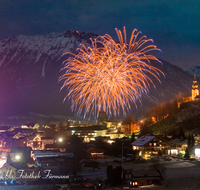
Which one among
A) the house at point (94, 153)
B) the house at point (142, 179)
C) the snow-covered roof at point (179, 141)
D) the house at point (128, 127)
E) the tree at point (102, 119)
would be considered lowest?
the house at point (142, 179)

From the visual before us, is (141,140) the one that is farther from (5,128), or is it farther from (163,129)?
(5,128)

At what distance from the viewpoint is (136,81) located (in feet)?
137

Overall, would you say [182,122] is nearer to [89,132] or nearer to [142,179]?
[89,132]

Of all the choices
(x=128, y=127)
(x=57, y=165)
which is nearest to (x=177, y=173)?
(x=57, y=165)

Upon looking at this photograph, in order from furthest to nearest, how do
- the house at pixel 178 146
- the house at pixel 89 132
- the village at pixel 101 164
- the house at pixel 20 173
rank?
the house at pixel 89 132
the house at pixel 178 146
the house at pixel 20 173
the village at pixel 101 164

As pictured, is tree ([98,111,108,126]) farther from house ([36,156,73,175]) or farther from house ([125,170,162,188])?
house ([125,170,162,188])

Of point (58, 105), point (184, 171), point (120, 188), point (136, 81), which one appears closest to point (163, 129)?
point (136, 81)

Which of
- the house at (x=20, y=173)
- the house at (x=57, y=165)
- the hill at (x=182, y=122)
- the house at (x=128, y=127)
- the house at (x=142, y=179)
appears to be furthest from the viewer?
the house at (x=128, y=127)

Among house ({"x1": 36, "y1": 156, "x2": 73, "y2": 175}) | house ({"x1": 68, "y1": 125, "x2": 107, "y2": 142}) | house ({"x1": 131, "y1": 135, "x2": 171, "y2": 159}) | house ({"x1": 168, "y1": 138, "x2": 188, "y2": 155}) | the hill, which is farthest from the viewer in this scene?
house ({"x1": 68, "y1": 125, "x2": 107, "y2": 142})

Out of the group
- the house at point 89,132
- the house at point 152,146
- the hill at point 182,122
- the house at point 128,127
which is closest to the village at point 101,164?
the house at point 152,146

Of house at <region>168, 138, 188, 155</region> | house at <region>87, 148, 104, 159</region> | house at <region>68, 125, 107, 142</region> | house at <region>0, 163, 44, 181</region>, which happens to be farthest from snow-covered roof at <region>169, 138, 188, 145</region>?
house at <region>0, 163, 44, 181</region>

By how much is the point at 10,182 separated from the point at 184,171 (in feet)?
60.8

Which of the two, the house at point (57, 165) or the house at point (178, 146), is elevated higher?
the house at point (178, 146)

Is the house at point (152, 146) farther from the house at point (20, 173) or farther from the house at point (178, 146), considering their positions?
the house at point (20, 173)
